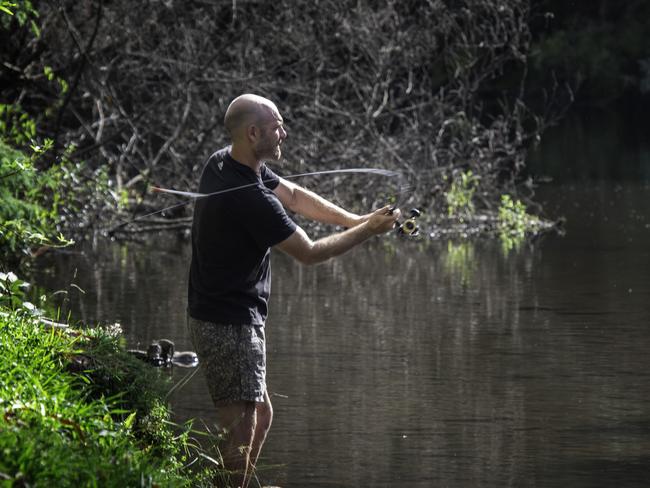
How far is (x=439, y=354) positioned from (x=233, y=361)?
4043mm

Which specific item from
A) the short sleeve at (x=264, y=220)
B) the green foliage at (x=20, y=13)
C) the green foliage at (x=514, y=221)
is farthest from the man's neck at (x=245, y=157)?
the green foliage at (x=514, y=221)

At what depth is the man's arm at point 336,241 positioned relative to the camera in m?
5.98

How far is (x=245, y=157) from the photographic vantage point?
6094mm

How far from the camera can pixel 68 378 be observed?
6.25 meters

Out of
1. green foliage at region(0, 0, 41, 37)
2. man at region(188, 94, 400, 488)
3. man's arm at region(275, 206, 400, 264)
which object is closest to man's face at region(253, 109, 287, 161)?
man at region(188, 94, 400, 488)

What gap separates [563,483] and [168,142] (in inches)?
408

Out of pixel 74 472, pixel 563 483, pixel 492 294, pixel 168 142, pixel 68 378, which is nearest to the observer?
pixel 74 472

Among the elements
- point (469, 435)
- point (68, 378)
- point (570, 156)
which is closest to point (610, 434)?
point (469, 435)

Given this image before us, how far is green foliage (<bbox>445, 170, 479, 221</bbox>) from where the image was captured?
1795 cm

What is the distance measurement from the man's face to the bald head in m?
0.01

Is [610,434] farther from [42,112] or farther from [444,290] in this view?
[42,112]

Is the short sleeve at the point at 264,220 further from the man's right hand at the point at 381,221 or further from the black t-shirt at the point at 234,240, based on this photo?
the man's right hand at the point at 381,221

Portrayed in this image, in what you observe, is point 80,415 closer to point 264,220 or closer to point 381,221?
point 264,220

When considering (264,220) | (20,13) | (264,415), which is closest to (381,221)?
(264,220)
